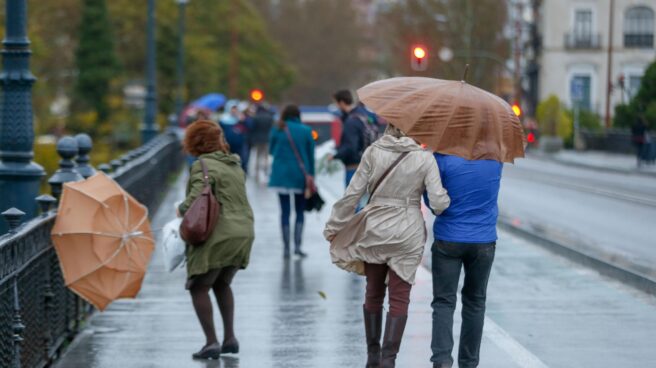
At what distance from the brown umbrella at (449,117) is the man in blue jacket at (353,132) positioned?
5313 millimetres

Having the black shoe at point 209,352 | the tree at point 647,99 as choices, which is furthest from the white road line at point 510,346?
the tree at point 647,99

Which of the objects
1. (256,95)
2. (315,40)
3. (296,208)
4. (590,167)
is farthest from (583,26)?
(296,208)

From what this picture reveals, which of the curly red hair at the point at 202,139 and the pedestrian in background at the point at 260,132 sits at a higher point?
the curly red hair at the point at 202,139

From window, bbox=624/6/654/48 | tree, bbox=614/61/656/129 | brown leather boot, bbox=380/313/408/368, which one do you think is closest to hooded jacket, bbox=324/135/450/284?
brown leather boot, bbox=380/313/408/368

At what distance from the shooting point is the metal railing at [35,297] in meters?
7.17

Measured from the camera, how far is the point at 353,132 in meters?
13.3

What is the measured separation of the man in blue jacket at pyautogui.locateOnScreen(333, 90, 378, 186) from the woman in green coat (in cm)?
440

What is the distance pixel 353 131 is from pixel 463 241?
570 cm

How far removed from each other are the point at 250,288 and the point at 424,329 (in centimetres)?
283

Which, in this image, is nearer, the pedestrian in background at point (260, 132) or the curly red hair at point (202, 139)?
the curly red hair at point (202, 139)

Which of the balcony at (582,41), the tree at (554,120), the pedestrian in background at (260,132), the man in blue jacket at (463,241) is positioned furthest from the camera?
the balcony at (582,41)

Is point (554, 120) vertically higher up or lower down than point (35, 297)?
lower down

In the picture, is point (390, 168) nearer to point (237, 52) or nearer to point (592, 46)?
point (592, 46)

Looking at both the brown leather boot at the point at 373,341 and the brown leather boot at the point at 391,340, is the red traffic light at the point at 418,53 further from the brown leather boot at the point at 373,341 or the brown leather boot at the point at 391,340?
the brown leather boot at the point at 391,340
